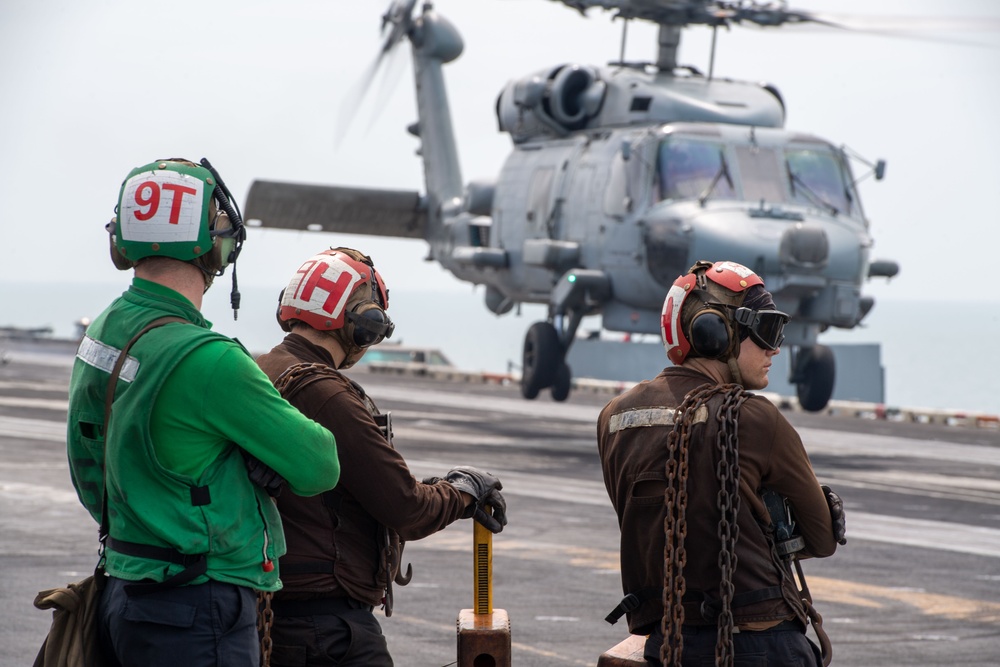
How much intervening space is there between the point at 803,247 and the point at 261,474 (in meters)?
16.0

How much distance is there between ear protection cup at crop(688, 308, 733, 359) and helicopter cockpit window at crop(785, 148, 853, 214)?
16.5 m

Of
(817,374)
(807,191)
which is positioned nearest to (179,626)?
(807,191)

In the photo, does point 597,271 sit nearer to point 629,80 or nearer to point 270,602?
point 629,80

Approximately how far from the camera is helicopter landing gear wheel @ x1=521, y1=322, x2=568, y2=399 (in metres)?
23.4

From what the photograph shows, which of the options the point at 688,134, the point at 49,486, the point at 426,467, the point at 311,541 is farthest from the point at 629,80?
the point at 311,541

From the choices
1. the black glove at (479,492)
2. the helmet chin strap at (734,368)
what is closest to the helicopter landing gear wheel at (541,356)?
the black glove at (479,492)

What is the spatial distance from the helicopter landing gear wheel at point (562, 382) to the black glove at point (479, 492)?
18804 millimetres

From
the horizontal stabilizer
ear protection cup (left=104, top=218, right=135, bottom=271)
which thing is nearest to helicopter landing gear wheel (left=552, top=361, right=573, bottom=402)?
the horizontal stabilizer

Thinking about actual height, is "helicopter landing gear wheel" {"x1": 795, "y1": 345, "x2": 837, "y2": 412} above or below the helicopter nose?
below

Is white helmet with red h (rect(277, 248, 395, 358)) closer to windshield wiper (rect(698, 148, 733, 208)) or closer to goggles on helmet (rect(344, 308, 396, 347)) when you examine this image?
goggles on helmet (rect(344, 308, 396, 347))

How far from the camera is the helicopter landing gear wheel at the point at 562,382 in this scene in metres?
24.0

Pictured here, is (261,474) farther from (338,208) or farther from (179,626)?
(338,208)

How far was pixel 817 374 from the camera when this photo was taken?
2222 centimetres

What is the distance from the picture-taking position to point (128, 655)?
3.94 metres
